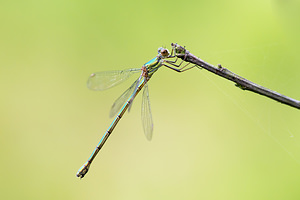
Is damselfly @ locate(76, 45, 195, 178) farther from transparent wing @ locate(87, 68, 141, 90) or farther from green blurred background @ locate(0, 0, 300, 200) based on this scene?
green blurred background @ locate(0, 0, 300, 200)

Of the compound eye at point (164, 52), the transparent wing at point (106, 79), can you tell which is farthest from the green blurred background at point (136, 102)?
the compound eye at point (164, 52)

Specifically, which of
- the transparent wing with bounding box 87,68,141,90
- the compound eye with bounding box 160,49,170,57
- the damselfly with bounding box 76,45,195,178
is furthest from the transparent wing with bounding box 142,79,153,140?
the compound eye with bounding box 160,49,170,57

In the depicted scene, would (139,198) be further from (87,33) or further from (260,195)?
(87,33)

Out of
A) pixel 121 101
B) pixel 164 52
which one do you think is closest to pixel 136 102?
pixel 121 101

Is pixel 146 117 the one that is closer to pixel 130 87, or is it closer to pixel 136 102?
pixel 130 87

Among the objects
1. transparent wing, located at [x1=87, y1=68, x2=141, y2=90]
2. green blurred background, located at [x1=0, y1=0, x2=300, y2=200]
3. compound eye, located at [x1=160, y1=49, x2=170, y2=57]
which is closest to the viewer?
compound eye, located at [x1=160, y1=49, x2=170, y2=57]
